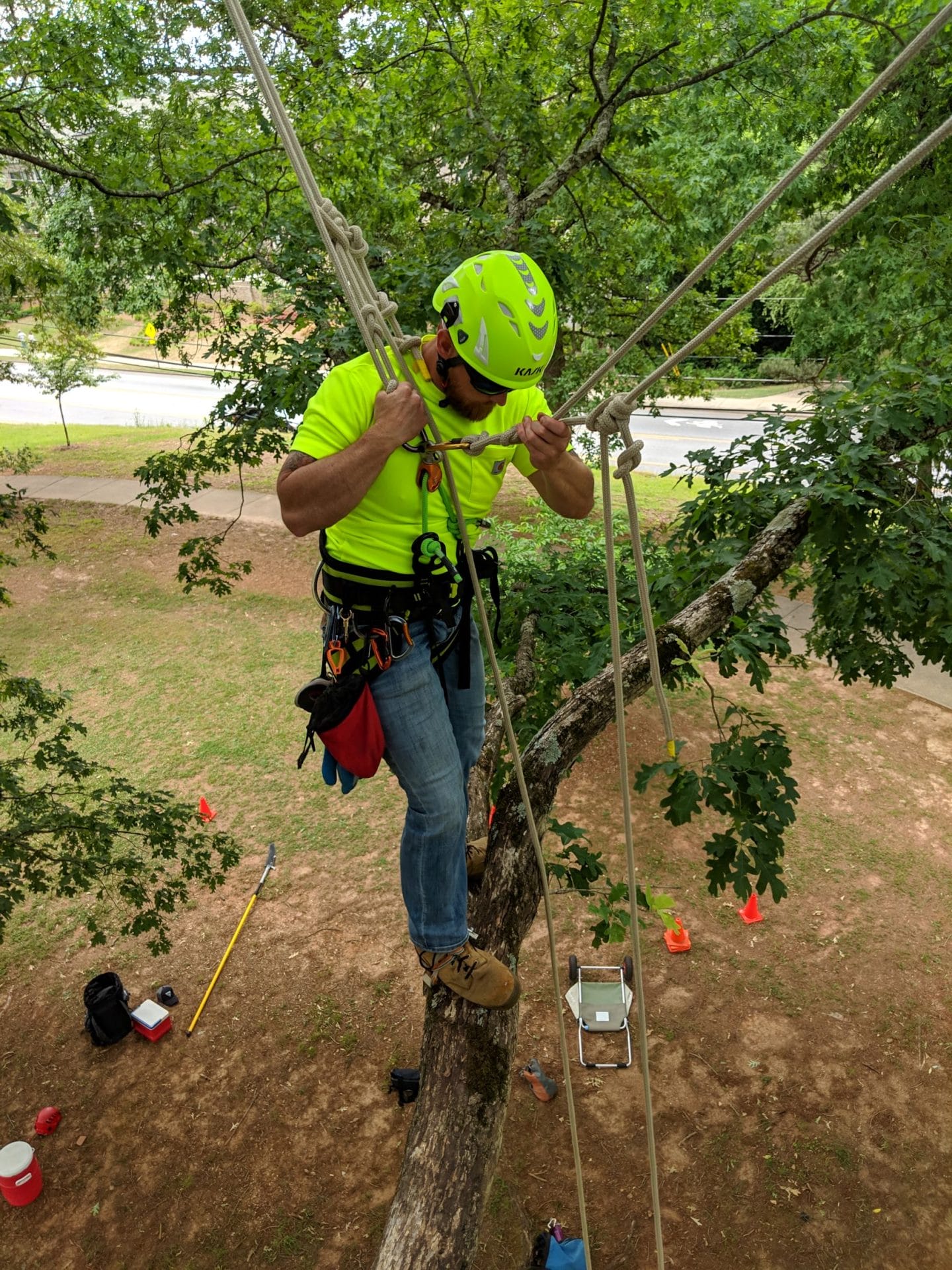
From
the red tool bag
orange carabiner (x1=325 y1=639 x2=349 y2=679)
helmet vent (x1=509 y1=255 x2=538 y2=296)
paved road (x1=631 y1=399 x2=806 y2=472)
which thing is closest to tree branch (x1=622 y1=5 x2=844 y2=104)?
helmet vent (x1=509 y1=255 x2=538 y2=296)

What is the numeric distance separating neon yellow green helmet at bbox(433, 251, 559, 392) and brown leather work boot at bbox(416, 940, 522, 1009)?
1.64 m

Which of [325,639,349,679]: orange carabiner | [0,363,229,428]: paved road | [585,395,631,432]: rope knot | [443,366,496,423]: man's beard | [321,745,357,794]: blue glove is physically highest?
[0,363,229,428]: paved road

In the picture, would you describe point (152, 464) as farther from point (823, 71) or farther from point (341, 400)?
point (823, 71)

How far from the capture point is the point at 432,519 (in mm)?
2182

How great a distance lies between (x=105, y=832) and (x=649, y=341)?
655cm

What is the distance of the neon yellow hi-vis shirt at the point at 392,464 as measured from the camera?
1.95m

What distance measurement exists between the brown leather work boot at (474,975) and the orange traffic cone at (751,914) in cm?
380

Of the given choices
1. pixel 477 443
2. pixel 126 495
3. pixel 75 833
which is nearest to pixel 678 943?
pixel 75 833

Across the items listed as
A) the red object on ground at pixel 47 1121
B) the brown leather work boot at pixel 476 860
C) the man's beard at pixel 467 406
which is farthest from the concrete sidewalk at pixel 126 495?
the man's beard at pixel 467 406

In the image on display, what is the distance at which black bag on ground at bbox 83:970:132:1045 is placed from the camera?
475 centimetres

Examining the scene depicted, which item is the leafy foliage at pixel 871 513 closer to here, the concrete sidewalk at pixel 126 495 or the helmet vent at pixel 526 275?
the helmet vent at pixel 526 275

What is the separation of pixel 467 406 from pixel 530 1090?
13.1 feet

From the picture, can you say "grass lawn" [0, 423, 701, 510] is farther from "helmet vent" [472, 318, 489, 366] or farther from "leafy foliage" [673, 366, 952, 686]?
"helmet vent" [472, 318, 489, 366]

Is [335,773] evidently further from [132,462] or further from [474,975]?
[132,462]
